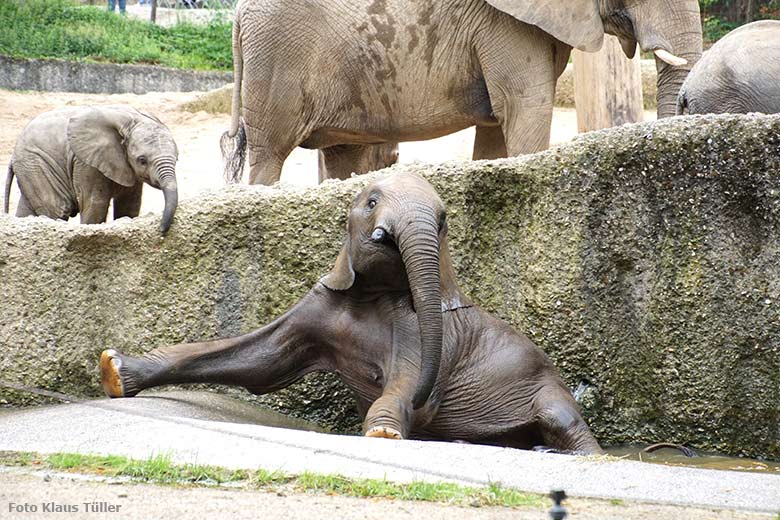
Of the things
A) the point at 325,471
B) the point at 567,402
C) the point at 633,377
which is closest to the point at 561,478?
the point at 325,471

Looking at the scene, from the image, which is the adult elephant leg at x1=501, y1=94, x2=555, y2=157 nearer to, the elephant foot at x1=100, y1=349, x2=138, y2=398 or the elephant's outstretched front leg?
the elephant's outstretched front leg

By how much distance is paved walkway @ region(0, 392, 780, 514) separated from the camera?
12.3 feet

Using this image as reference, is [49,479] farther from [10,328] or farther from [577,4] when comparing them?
[577,4]

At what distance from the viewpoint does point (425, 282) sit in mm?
4758

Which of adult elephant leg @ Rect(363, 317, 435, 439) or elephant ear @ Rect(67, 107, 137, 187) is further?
elephant ear @ Rect(67, 107, 137, 187)

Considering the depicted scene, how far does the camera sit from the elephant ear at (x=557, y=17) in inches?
295

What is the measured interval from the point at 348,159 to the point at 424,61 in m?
1.12

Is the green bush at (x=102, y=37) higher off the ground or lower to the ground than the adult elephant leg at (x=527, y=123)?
lower

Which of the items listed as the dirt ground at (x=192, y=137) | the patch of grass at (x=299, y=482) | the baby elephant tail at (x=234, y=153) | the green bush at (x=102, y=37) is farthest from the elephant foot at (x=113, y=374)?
the green bush at (x=102, y=37)

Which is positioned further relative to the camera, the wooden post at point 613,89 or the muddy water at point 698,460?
the wooden post at point 613,89

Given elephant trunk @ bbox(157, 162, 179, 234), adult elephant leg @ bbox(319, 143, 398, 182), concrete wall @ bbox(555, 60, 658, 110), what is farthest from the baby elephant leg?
concrete wall @ bbox(555, 60, 658, 110)

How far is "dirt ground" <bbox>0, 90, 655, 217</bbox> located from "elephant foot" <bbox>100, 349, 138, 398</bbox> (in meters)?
6.74

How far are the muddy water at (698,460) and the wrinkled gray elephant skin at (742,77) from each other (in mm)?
1911

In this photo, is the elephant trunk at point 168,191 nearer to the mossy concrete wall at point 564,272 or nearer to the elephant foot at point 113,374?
the mossy concrete wall at point 564,272
